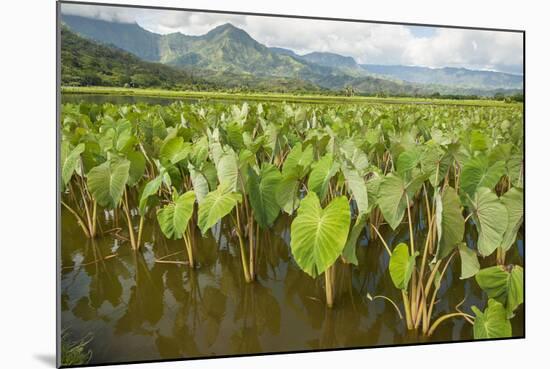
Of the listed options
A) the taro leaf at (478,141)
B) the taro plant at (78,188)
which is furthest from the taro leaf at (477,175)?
the taro plant at (78,188)

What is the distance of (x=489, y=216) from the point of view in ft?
6.37

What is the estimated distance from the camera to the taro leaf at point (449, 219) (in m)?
1.89

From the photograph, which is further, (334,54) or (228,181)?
(334,54)

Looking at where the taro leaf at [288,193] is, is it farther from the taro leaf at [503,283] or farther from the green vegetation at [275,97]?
the taro leaf at [503,283]

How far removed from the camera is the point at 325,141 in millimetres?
2285

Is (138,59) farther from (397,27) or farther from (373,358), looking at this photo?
(373,358)

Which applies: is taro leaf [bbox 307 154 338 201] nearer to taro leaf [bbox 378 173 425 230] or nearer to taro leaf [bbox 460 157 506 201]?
taro leaf [bbox 378 173 425 230]

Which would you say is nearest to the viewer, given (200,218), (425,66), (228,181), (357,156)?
(200,218)

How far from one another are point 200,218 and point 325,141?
2.14ft

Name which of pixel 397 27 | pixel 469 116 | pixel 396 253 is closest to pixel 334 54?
pixel 397 27

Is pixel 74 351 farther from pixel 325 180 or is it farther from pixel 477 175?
pixel 477 175

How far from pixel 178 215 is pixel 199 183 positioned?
14cm

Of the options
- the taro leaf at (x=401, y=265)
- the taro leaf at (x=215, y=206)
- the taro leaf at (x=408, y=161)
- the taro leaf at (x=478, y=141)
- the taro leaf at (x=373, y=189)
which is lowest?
the taro leaf at (x=401, y=265)

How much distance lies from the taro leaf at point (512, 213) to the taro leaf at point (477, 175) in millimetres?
88
